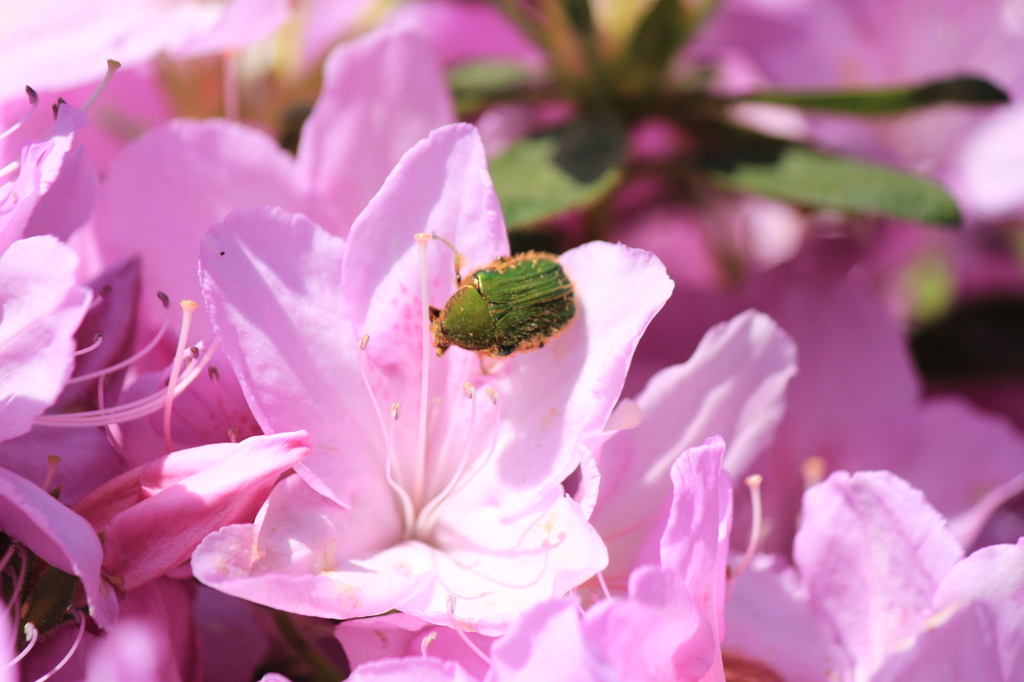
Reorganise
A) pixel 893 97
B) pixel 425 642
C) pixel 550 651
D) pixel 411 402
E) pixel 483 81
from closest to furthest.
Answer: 1. pixel 550 651
2. pixel 425 642
3. pixel 411 402
4. pixel 893 97
5. pixel 483 81

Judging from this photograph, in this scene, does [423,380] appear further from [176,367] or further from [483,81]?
[483,81]

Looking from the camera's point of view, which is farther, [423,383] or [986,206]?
[986,206]

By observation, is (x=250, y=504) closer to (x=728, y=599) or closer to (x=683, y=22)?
(x=728, y=599)

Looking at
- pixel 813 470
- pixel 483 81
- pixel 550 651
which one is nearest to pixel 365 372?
pixel 550 651

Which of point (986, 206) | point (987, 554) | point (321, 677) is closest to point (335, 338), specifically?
point (321, 677)

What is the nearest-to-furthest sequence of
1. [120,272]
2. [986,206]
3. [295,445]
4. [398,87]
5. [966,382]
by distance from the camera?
[295,445] → [120,272] → [398,87] → [986,206] → [966,382]

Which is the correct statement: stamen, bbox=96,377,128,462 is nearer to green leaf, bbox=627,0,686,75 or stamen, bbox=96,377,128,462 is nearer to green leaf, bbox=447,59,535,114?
green leaf, bbox=447,59,535,114
